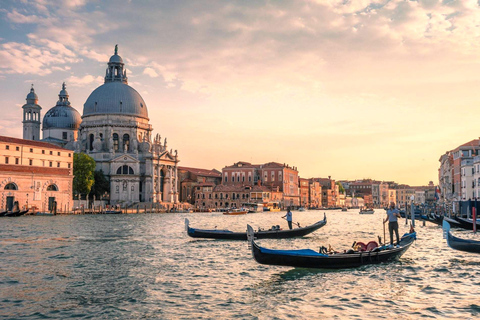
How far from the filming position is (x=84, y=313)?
9641 millimetres

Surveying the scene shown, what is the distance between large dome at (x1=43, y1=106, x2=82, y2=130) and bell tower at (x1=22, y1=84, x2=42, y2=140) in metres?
1.76

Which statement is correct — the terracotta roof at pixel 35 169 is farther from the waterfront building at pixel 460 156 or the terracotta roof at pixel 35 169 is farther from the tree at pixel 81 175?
the waterfront building at pixel 460 156

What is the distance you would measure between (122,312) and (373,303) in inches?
202

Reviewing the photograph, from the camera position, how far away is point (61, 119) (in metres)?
89.1

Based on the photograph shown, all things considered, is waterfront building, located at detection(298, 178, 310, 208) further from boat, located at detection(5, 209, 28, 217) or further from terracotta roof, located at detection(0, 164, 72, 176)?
boat, located at detection(5, 209, 28, 217)

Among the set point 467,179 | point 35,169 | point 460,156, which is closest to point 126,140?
point 35,169

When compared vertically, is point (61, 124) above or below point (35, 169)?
above

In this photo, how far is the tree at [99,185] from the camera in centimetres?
7262

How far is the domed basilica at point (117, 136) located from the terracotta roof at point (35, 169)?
61.6ft

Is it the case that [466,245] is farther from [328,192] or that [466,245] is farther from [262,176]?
[328,192]

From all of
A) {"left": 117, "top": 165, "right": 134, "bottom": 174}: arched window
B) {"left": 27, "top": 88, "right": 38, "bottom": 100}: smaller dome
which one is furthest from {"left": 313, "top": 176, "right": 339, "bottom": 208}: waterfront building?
{"left": 27, "top": 88, "right": 38, "bottom": 100}: smaller dome

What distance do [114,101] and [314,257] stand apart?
74.0 meters

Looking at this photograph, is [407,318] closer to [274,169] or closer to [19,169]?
[19,169]

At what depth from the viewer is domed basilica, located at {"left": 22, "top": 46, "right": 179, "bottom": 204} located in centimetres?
7744
